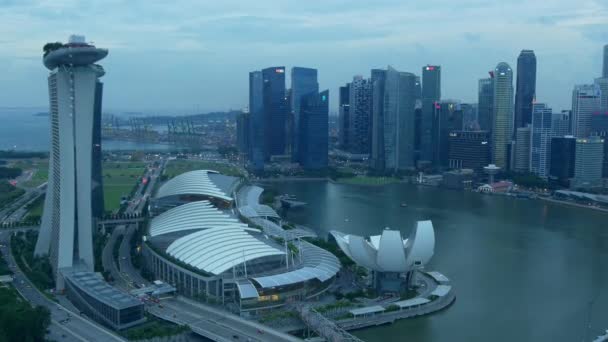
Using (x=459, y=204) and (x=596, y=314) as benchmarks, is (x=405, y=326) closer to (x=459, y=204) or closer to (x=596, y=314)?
(x=596, y=314)

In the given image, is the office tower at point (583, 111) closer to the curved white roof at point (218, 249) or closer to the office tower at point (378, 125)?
the office tower at point (378, 125)

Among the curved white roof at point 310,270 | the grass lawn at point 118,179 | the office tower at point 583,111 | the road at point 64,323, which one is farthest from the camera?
the office tower at point 583,111

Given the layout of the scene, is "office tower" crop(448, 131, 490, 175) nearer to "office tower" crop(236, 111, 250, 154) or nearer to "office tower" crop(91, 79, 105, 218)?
"office tower" crop(236, 111, 250, 154)

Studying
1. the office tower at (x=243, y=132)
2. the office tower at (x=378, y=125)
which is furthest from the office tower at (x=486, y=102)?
the office tower at (x=243, y=132)

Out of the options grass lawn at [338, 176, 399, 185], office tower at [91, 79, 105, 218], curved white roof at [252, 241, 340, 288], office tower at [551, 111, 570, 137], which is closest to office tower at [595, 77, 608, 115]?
office tower at [551, 111, 570, 137]

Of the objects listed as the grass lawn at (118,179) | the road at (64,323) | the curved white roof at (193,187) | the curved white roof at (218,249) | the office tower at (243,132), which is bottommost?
the road at (64,323)

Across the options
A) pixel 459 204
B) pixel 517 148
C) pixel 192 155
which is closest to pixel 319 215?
pixel 459 204

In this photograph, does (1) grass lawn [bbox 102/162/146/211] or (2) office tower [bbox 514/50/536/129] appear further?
(2) office tower [bbox 514/50/536/129]

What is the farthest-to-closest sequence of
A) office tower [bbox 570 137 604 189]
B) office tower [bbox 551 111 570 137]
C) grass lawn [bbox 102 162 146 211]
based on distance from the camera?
1. office tower [bbox 551 111 570 137]
2. office tower [bbox 570 137 604 189]
3. grass lawn [bbox 102 162 146 211]
